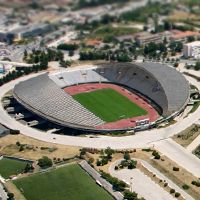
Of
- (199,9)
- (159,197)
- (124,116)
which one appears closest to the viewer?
(159,197)

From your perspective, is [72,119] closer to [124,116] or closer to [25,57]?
[124,116]

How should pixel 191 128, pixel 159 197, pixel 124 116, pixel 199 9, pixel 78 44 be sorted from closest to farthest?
1. pixel 159 197
2. pixel 191 128
3. pixel 124 116
4. pixel 78 44
5. pixel 199 9

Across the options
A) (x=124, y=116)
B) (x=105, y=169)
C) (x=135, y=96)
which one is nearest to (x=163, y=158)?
(x=105, y=169)

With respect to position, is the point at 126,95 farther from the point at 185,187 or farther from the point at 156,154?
the point at 185,187

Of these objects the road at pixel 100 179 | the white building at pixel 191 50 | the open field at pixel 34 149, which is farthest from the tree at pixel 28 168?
the white building at pixel 191 50

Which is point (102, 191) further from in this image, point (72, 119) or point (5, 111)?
point (5, 111)

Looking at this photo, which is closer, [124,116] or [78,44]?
[124,116]

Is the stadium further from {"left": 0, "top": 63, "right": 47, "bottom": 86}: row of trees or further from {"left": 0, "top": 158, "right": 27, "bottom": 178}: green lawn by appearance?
{"left": 0, "top": 158, "right": 27, "bottom": 178}: green lawn
